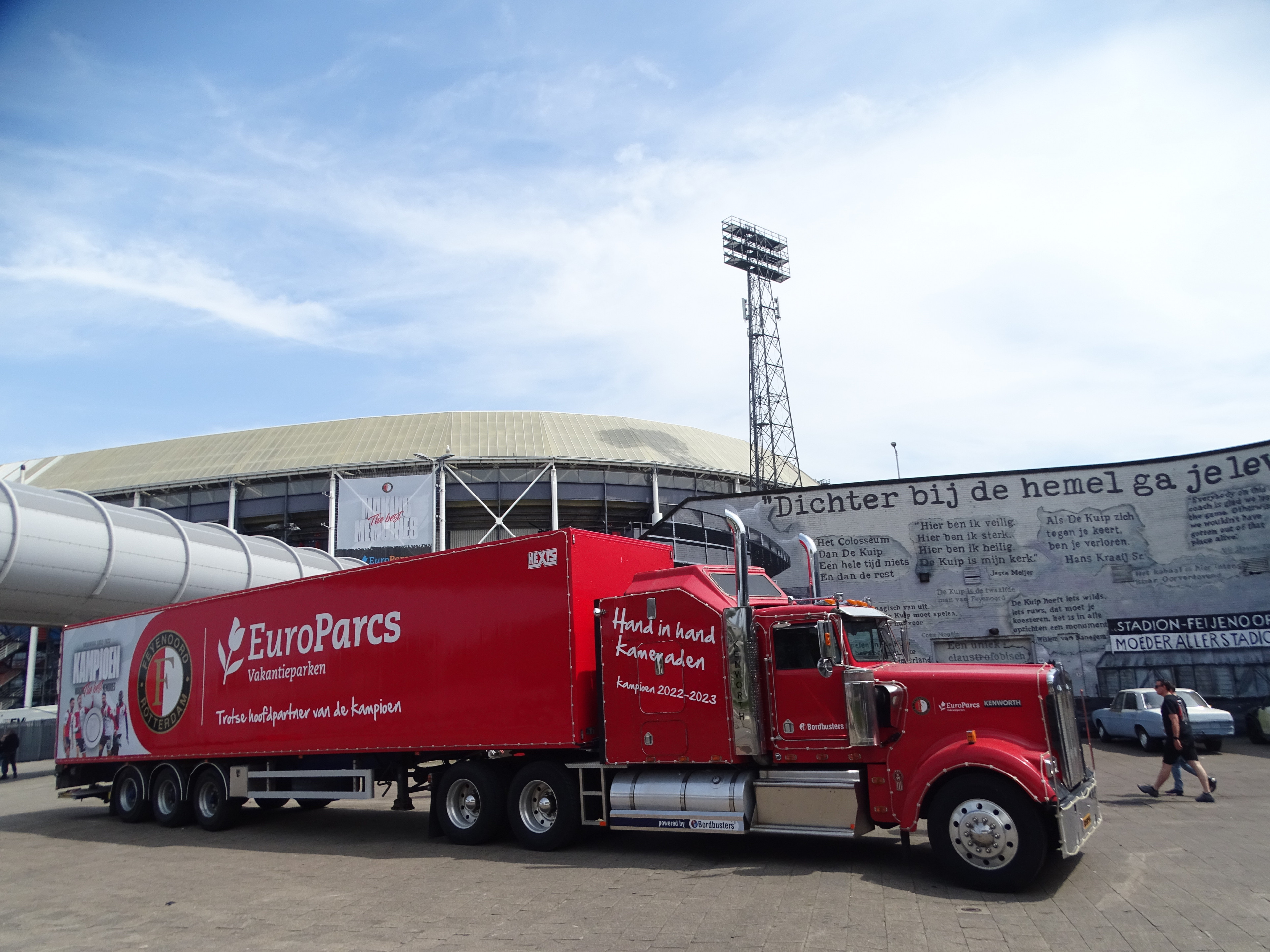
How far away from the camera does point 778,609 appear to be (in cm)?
1000

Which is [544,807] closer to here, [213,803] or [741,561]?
[741,561]

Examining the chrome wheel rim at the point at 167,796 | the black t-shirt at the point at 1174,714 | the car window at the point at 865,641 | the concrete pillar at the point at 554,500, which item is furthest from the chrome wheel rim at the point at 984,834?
the concrete pillar at the point at 554,500

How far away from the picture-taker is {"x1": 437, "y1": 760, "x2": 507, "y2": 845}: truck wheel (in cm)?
1152

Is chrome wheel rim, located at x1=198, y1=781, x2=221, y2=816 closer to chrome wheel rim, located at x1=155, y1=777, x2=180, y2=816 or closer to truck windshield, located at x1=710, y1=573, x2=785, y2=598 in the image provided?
chrome wheel rim, located at x1=155, y1=777, x2=180, y2=816

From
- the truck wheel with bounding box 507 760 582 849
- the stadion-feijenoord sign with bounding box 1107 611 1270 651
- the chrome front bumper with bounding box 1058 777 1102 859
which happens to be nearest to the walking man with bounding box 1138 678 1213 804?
the chrome front bumper with bounding box 1058 777 1102 859

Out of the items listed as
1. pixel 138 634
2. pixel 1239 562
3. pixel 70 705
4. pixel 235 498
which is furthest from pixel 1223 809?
pixel 235 498

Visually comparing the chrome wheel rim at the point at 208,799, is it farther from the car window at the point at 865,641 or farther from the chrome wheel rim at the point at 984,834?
the chrome wheel rim at the point at 984,834

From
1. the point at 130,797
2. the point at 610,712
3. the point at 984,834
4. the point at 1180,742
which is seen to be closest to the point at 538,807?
the point at 610,712

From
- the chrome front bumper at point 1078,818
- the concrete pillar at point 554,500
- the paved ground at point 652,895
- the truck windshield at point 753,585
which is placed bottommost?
the paved ground at point 652,895

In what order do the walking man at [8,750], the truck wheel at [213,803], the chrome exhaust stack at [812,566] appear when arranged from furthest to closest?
the walking man at [8,750] < the truck wheel at [213,803] < the chrome exhaust stack at [812,566]

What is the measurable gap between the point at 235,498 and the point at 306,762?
46.1 meters

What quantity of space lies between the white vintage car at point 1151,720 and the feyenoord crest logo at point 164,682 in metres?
19.4

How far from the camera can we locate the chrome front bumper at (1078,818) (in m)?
7.96

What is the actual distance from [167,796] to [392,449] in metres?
40.6
